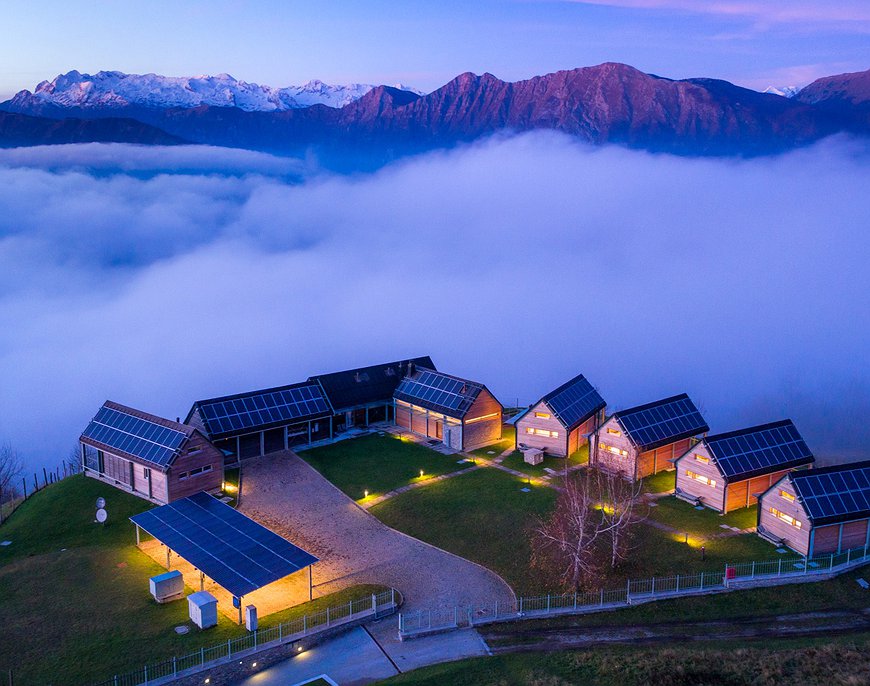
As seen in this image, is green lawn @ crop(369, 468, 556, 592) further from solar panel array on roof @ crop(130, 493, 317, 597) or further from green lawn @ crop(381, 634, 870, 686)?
solar panel array on roof @ crop(130, 493, 317, 597)

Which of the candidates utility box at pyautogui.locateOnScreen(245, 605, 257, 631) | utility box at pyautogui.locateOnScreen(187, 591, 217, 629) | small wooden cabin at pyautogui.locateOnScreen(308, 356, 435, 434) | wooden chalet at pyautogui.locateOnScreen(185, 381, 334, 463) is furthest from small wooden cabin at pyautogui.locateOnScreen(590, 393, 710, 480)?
utility box at pyautogui.locateOnScreen(187, 591, 217, 629)

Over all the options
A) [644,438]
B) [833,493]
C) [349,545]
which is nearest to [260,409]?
[349,545]

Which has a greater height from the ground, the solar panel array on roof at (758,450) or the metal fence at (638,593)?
the solar panel array on roof at (758,450)

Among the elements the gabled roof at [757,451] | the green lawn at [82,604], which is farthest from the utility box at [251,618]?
the gabled roof at [757,451]

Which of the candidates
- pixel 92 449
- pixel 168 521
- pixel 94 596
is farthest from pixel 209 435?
pixel 94 596

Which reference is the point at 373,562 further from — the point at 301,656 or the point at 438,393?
the point at 438,393

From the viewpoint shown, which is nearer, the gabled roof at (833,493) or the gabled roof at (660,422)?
the gabled roof at (833,493)

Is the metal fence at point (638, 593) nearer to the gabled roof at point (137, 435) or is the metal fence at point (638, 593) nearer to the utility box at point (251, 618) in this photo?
the utility box at point (251, 618)
